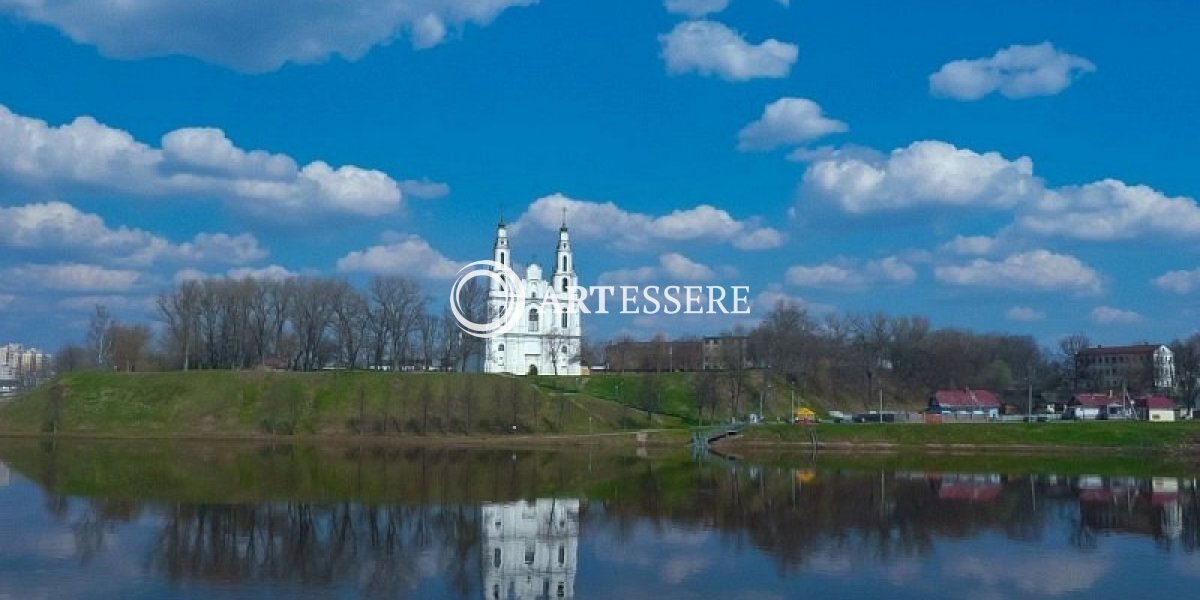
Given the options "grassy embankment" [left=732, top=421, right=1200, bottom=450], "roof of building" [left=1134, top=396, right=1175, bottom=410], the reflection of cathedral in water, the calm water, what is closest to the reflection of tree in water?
the calm water

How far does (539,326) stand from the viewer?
97.6m

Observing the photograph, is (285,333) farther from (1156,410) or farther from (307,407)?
(1156,410)

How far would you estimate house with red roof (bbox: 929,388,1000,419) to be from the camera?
279 feet

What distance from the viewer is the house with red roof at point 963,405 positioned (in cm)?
8519

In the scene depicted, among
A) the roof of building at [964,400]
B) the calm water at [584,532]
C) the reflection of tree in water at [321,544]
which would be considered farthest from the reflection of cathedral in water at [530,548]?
the roof of building at [964,400]

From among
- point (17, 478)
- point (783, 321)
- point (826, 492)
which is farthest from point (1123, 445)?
point (17, 478)

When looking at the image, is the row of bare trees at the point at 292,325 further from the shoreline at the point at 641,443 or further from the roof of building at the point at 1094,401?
the roof of building at the point at 1094,401

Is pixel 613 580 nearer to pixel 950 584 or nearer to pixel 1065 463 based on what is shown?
pixel 950 584

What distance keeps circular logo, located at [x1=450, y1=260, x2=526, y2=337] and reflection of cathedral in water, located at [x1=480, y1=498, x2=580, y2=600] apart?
56.7m

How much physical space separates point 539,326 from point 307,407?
88.8 ft

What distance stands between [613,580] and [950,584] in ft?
25.0

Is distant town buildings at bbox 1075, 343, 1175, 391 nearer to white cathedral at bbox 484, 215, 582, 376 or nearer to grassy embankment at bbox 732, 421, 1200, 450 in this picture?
→ grassy embankment at bbox 732, 421, 1200, 450

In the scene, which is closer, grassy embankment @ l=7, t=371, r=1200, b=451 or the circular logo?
grassy embankment @ l=7, t=371, r=1200, b=451

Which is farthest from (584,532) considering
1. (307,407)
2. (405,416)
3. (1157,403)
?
(1157,403)
